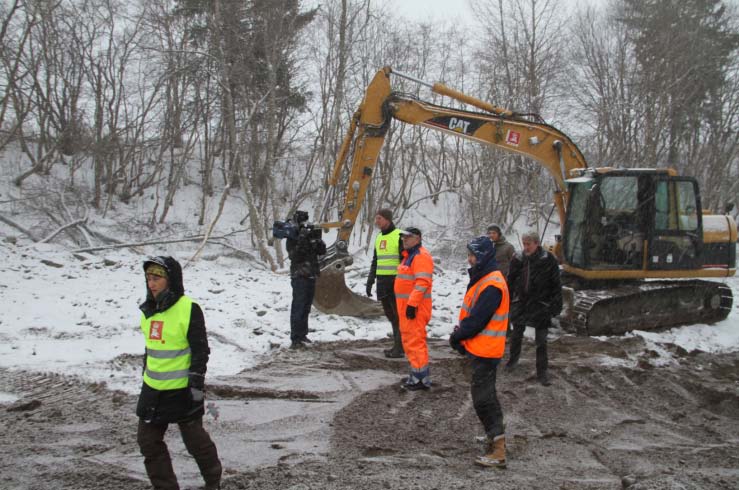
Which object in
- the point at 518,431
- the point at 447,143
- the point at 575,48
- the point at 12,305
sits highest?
the point at 575,48

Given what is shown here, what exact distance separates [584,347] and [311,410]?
14.8 feet

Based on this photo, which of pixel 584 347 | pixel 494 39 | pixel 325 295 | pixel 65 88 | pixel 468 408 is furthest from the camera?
pixel 494 39

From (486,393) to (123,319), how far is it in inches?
228

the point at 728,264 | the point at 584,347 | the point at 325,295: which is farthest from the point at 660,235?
the point at 325,295

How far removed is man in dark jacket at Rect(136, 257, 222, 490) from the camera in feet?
11.1

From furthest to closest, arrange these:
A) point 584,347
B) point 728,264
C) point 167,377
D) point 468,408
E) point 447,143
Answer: point 447,143, point 728,264, point 584,347, point 468,408, point 167,377

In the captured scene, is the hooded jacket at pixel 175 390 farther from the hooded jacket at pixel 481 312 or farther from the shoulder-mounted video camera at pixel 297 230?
the shoulder-mounted video camera at pixel 297 230

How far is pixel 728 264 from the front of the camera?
9.70 m

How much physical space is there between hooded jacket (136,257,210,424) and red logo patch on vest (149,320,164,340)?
0.20 ft

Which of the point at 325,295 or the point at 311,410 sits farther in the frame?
the point at 325,295

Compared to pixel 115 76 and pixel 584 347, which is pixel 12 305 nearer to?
pixel 584 347

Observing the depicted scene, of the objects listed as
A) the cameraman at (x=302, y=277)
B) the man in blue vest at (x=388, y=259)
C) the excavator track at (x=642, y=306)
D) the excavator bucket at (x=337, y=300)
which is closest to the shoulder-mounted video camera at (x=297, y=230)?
the cameraman at (x=302, y=277)

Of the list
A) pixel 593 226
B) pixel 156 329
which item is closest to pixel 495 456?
pixel 156 329

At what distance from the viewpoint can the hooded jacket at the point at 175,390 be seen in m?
3.37
